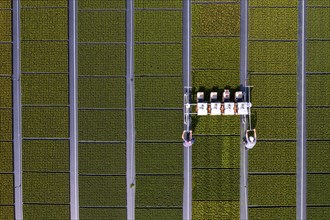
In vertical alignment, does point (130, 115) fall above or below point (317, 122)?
above

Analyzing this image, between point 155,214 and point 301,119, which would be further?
point 155,214

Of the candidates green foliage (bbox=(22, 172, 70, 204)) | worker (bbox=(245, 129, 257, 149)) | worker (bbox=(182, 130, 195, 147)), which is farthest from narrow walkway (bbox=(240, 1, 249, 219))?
green foliage (bbox=(22, 172, 70, 204))

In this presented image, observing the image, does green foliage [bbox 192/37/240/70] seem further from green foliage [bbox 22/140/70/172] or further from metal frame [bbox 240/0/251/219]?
green foliage [bbox 22/140/70/172]

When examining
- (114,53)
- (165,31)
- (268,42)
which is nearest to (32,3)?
(114,53)

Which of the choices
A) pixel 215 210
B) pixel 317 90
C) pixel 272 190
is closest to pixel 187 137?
pixel 215 210

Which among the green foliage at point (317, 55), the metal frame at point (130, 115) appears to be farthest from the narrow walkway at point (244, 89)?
the metal frame at point (130, 115)

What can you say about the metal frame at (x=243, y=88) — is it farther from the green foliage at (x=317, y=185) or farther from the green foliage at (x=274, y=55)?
the green foliage at (x=317, y=185)

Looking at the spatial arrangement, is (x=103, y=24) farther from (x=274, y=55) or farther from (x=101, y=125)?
(x=274, y=55)
